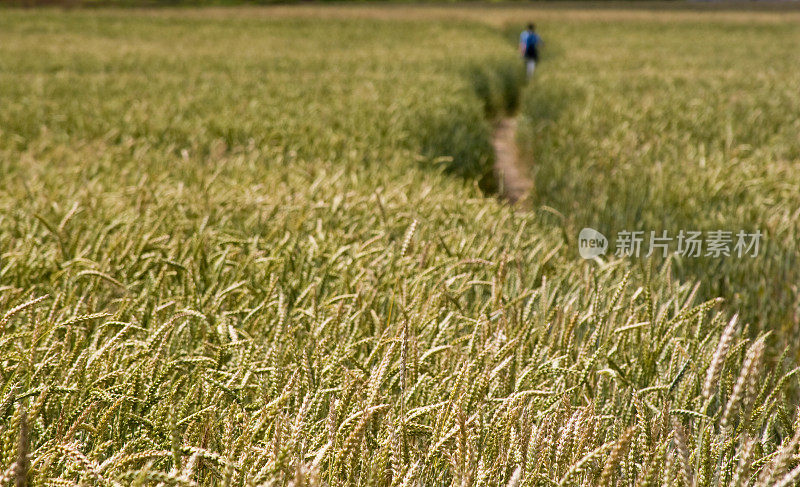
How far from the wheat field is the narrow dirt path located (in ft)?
0.87

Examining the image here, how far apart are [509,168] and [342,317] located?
19.1ft

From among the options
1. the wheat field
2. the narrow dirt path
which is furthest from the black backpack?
the wheat field

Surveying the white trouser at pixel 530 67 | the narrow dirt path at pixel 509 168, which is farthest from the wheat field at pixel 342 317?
the white trouser at pixel 530 67

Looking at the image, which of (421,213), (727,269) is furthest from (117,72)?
(727,269)

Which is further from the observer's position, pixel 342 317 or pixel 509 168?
pixel 509 168

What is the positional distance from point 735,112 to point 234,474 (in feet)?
24.7

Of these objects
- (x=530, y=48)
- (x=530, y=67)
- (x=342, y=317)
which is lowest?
(x=530, y=67)

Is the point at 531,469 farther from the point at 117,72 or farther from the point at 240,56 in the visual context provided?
the point at 240,56

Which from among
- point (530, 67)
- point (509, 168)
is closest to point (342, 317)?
point (509, 168)

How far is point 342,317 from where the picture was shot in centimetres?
210

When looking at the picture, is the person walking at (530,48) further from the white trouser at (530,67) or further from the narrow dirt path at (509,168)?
the narrow dirt path at (509,168)

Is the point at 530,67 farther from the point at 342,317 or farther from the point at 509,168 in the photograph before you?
the point at 342,317

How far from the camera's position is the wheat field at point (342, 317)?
4.22 ft

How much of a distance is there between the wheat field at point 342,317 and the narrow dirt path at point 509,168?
0.27 metres
